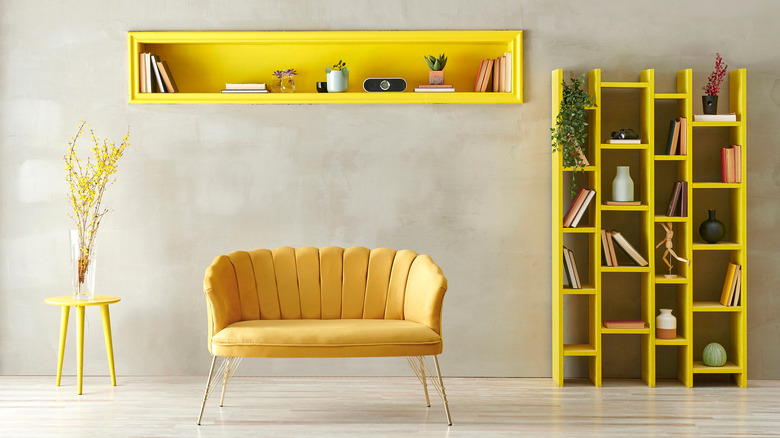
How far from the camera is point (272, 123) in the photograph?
4672 millimetres

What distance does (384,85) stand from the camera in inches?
185

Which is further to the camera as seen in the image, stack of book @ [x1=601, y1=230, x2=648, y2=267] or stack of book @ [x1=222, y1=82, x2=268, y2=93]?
stack of book @ [x1=222, y1=82, x2=268, y2=93]

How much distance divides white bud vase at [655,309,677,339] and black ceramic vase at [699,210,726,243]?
50cm

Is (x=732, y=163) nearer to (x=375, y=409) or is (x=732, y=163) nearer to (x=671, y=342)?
(x=671, y=342)

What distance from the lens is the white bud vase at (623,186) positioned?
4461 millimetres

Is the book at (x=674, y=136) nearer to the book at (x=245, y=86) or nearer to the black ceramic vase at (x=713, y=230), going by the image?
the black ceramic vase at (x=713, y=230)

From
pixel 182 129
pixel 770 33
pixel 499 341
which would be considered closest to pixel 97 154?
pixel 182 129

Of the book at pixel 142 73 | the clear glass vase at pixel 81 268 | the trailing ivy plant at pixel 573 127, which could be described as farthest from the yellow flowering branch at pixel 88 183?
the trailing ivy plant at pixel 573 127

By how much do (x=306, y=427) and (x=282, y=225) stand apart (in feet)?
4.88

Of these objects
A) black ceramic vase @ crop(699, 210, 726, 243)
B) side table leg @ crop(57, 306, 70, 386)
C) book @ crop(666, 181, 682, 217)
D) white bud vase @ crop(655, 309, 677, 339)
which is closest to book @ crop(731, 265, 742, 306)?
black ceramic vase @ crop(699, 210, 726, 243)

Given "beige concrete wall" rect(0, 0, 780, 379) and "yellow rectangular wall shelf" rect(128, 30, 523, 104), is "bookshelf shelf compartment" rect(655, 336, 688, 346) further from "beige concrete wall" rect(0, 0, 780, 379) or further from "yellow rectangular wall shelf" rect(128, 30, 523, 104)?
"yellow rectangular wall shelf" rect(128, 30, 523, 104)

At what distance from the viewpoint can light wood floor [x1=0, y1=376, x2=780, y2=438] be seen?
3541mm

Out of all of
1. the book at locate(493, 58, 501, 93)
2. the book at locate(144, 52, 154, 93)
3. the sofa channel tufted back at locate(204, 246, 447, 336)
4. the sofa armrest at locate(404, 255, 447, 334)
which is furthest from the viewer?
the book at locate(493, 58, 501, 93)

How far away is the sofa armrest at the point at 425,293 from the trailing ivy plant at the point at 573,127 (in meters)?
1.08
